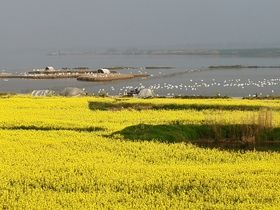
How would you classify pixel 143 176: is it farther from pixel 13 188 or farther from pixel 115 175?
pixel 13 188

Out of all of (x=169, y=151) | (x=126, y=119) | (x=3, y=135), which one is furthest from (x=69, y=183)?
(x=126, y=119)

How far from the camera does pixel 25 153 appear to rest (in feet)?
47.6

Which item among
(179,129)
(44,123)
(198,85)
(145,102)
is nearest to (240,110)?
(145,102)

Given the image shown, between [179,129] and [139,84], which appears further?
[139,84]

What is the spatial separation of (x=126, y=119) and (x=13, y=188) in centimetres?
954

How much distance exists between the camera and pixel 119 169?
12.8m

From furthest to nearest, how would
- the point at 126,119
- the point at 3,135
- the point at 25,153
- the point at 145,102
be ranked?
1. the point at 145,102
2. the point at 126,119
3. the point at 3,135
4. the point at 25,153

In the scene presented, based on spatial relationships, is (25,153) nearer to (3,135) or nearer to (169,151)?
(3,135)

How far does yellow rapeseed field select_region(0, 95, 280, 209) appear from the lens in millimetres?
10711

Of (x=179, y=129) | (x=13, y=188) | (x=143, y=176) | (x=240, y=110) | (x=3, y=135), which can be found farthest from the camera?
(x=240, y=110)

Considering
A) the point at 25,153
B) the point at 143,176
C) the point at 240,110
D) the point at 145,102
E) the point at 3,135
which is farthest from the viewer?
the point at 145,102

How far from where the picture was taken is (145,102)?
2558 cm

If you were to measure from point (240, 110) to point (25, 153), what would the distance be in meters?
11.6

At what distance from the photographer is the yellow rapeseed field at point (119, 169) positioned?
35.1ft
